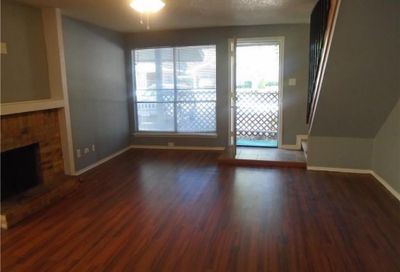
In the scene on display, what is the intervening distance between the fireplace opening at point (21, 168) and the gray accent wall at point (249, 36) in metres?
2.93

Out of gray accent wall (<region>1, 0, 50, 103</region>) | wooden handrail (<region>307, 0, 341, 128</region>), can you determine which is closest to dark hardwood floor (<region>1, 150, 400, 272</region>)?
wooden handrail (<region>307, 0, 341, 128</region>)

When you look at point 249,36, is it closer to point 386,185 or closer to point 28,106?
point 386,185

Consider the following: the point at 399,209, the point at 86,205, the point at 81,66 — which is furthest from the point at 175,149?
the point at 399,209

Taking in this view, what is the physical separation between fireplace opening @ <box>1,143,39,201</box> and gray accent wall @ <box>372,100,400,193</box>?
13.7 feet

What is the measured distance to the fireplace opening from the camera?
3.47 m

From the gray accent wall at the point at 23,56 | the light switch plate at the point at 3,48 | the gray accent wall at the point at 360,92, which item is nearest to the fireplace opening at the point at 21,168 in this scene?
the gray accent wall at the point at 23,56

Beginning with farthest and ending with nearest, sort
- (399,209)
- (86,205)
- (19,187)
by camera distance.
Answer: (19,187)
(86,205)
(399,209)

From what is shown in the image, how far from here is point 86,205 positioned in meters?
3.32

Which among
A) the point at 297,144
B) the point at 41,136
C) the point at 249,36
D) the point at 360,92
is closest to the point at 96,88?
the point at 41,136

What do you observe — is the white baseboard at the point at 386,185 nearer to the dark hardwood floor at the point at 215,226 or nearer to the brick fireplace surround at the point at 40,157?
the dark hardwood floor at the point at 215,226

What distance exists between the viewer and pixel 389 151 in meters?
3.61

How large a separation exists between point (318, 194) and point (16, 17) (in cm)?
406

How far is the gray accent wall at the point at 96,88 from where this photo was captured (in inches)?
169

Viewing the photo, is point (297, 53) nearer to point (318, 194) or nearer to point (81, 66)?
point (318, 194)
